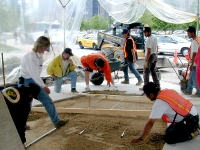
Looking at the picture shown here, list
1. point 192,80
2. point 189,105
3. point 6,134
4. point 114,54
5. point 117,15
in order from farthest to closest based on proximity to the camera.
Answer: point 114,54 → point 117,15 → point 192,80 → point 189,105 → point 6,134

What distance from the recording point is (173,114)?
392 cm

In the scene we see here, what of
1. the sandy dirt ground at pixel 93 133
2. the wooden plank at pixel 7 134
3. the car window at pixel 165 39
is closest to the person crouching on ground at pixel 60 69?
the sandy dirt ground at pixel 93 133

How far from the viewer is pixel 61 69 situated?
737 centimetres

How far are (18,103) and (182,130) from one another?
2243mm

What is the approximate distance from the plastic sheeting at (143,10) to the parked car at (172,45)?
9447 millimetres

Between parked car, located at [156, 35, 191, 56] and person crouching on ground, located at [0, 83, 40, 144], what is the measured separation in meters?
15.3

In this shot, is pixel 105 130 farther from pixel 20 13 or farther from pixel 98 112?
pixel 20 13

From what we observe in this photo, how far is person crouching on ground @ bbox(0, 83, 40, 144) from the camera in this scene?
3.79 m

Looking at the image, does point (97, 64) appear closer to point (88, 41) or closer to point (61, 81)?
point (61, 81)

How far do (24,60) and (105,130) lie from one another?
1.74 metres

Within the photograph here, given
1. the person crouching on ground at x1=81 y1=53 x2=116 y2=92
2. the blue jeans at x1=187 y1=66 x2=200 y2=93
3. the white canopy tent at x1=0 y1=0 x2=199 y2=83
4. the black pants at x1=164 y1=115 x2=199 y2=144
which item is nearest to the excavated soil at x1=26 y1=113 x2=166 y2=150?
the black pants at x1=164 y1=115 x2=199 y2=144

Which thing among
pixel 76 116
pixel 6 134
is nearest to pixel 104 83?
pixel 76 116

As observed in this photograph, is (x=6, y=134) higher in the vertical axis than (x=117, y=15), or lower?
lower

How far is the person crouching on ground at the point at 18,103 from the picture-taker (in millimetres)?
3792
